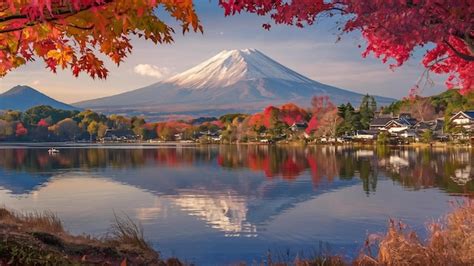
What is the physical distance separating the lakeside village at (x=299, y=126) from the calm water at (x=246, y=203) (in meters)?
37.1

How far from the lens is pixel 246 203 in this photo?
Result: 21094mm

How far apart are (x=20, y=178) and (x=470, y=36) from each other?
30.4 metres

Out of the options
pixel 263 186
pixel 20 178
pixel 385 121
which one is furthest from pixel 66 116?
pixel 263 186

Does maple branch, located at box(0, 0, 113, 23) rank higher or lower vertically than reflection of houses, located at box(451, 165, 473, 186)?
higher

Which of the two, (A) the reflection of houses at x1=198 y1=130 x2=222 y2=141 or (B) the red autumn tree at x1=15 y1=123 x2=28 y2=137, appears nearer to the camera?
(A) the reflection of houses at x1=198 y1=130 x2=222 y2=141

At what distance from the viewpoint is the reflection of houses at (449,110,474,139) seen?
71.4 meters

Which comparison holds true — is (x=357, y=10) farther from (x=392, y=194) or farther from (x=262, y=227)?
(x=392, y=194)

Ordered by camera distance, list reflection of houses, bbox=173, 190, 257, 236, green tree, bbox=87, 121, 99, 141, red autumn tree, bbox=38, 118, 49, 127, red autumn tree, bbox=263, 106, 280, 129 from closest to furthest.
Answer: reflection of houses, bbox=173, 190, 257, 236 → red autumn tree, bbox=263, 106, 280, 129 → red autumn tree, bbox=38, 118, 49, 127 → green tree, bbox=87, 121, 99, 141

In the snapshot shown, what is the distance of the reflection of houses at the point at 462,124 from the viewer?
7141 centimetres

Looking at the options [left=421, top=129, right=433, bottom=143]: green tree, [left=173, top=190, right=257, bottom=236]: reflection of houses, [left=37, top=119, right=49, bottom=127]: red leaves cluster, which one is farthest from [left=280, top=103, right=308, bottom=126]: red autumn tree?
[left=173, top=190, right=257, bottom=236]: reflection of houses

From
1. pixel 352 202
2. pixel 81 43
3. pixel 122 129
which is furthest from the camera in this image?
pixel 122 129

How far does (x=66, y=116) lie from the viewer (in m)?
171

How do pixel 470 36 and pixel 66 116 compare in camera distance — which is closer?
pixel 470 36

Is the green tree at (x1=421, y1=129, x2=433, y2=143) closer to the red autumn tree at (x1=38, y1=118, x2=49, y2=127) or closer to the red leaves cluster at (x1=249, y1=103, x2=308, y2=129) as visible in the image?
the red leaves cluster at (x1=249, y1=103, x2=308, y2=129)
